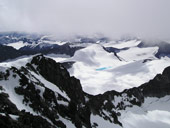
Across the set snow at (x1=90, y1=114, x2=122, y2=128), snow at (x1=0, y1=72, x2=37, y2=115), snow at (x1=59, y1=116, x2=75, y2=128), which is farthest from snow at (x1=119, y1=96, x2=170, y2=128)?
snow at (x1=0, y1=72, x2=37, y2=115)

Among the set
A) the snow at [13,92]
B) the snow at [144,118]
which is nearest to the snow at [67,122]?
the snow at [13,92]

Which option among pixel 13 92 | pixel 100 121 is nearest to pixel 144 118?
pixel 100 121

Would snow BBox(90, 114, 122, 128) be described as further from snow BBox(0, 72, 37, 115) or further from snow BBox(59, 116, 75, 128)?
snow BBox(0, 72, 37, 115)

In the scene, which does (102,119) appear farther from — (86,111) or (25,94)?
(25,94)

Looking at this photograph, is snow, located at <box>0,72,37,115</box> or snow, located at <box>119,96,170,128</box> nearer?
snow, located at <box>0,72,37,115</box>

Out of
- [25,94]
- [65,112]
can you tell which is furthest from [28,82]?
[65,112]

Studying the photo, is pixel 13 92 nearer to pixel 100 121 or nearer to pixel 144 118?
pixel 100 121

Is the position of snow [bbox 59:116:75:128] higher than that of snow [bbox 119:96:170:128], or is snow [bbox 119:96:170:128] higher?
snow [bbox 59:116:75:128]

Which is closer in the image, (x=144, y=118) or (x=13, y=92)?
(x=13, y=92)

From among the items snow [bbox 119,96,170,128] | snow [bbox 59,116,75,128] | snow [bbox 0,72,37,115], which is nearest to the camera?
snow [bbox 0,72,37,115]

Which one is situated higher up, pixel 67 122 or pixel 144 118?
pixel 67 122

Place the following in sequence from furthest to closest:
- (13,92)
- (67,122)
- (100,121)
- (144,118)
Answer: (144,118)
(100,121)
(67,122)
(13,92)
